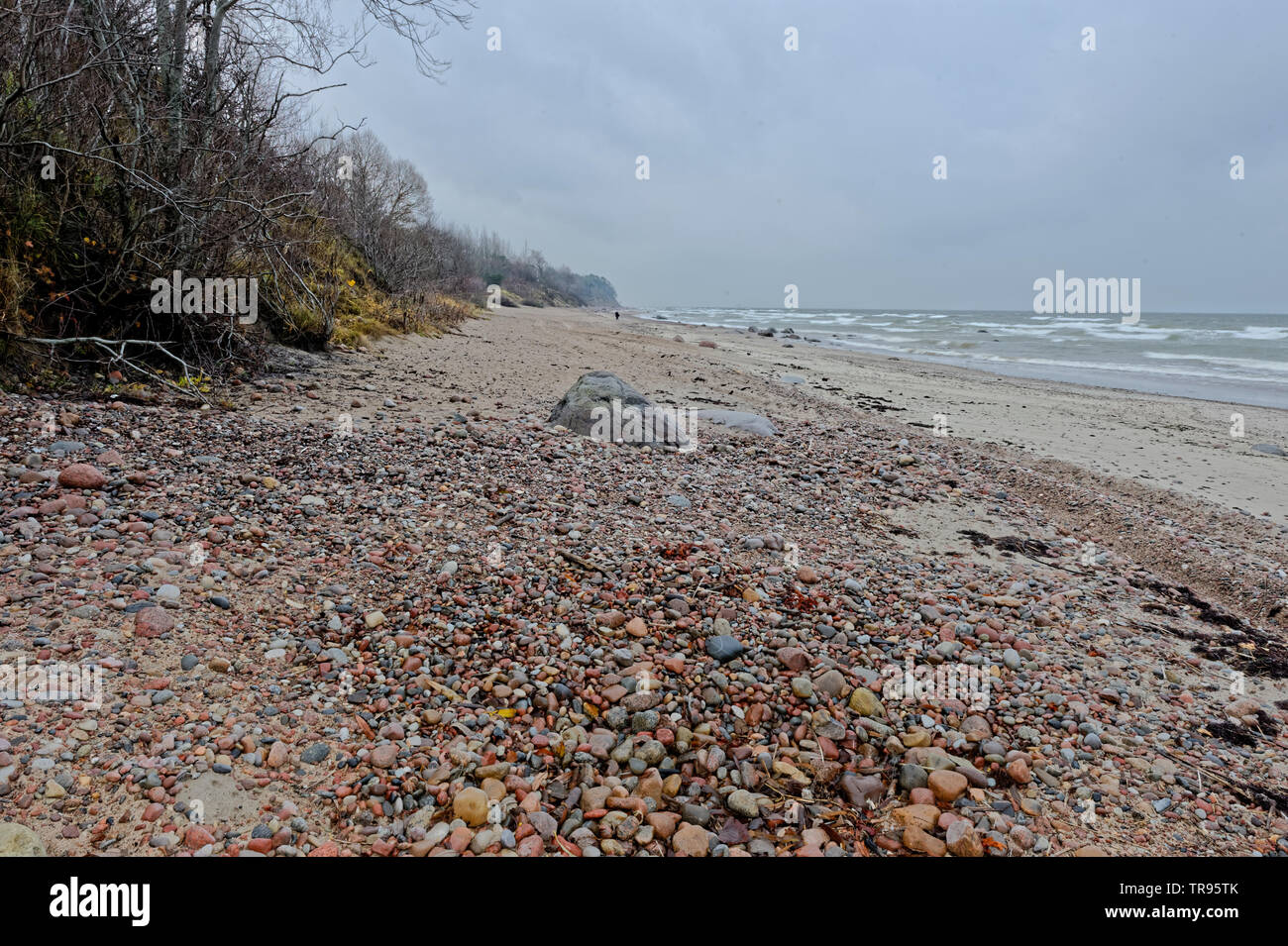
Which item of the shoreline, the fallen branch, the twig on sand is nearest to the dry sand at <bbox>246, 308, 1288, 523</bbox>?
the shoreline

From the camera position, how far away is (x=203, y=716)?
2299mm

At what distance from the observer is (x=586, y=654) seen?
299 cm

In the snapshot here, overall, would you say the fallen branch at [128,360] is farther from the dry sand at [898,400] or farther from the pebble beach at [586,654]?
the dry sand at [898,400]

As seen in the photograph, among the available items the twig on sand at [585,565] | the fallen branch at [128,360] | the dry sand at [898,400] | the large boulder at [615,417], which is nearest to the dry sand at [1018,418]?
the dry sand at [898,400]

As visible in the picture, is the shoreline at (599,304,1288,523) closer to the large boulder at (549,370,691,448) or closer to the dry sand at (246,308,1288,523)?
the dry sand at (246,308,1288,523)

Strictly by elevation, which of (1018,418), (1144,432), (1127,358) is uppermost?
(1127,358)

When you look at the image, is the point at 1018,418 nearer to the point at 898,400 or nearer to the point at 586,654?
the point at 898,400

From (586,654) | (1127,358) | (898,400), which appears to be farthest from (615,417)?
(1127,358)

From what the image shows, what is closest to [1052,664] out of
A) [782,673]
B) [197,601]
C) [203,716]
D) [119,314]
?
[782,673]

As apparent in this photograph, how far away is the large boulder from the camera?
668cm

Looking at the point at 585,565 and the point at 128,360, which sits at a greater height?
the point at 128,360

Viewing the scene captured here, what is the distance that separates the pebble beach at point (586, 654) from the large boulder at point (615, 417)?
1.86ft

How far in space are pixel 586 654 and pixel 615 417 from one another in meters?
4.08
